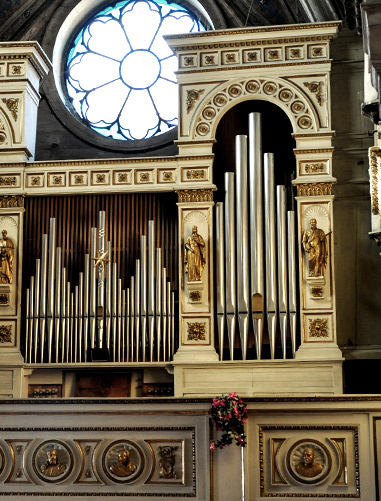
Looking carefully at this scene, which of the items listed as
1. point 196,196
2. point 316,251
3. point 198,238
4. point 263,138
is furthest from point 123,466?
point 263,138

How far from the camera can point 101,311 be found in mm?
13172

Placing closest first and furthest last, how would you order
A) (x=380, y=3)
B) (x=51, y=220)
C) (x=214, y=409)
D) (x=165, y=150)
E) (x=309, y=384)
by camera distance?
(x=380, y=3) < (x=214, y=409) < (x=309, y=384) < (x=51, y=220) < (x=165, y=150)

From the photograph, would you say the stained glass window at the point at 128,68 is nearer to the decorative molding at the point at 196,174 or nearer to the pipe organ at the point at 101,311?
the decorative molding at the point at 196,174

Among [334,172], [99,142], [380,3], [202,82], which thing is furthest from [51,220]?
[380,3]

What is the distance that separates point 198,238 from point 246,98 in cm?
217

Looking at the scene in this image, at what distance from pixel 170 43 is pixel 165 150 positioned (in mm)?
1802

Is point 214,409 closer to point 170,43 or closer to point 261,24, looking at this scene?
point 170,43

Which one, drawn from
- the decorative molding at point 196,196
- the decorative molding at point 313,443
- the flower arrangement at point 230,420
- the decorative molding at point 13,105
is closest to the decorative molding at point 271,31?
the decorative molding at point 196,196

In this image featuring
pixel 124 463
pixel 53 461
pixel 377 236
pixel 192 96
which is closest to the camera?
pixel 124 463

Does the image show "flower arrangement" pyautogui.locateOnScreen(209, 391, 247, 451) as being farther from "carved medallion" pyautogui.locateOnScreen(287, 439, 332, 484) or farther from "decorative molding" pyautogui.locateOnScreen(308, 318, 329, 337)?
"decorative molding" pyautogui.locateOnScreen(308, 318, 329, 337)

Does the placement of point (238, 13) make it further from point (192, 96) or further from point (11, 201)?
point (11, 201)

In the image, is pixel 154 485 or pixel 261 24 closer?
pixel 154 485

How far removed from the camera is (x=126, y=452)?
10.7 metres

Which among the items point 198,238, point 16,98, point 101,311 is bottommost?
point 101,311
